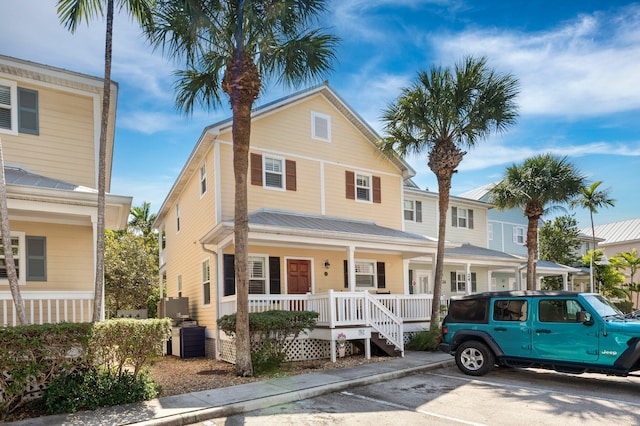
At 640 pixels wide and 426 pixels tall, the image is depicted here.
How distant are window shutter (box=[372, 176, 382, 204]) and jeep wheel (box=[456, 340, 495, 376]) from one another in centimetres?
899

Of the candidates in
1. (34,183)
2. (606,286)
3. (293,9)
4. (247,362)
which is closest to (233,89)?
(293,9)

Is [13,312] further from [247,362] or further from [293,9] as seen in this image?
[293,9]

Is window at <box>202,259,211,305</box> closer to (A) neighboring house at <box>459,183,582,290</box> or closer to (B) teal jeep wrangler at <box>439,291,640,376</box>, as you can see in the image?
(B) teal jeep wrangler at <box>439,291,640,376</box>

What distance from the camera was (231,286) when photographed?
47.6 ft

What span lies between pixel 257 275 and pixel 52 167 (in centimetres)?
680

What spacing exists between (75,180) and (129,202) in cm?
214

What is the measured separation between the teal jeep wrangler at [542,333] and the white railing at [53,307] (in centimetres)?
834

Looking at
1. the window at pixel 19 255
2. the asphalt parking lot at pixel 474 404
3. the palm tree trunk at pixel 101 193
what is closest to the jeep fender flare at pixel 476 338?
the asphalt parking lot at pixel 474 404

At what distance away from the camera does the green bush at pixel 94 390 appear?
774cm

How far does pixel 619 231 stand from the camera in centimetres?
4353

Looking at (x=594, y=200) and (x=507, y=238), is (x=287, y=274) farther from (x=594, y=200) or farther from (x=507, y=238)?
(x=594, y=200)

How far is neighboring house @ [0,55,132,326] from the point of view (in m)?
10.9

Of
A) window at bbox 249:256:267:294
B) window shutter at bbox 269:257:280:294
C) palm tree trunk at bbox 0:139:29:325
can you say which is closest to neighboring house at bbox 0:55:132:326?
palm tree trunk at bbox 0:139:29:325

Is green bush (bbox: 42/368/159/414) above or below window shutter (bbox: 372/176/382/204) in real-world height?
below
